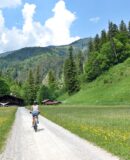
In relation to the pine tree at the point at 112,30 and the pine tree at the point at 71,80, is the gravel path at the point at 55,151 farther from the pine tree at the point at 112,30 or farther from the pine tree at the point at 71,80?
the pine tree at the point at 112,30

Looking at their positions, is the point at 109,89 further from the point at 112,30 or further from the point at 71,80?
the point at 112,30

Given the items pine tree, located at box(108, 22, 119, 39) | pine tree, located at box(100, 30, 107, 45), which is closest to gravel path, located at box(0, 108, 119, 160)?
pine tree, located at box(108, 22, 119, 39)

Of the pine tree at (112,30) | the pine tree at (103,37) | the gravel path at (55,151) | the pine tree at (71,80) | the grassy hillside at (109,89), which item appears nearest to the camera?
the gravel path at (55,151)

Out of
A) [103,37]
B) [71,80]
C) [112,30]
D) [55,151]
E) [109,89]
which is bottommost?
[55,151]

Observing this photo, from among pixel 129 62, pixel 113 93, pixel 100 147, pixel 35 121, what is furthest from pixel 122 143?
pixel 129 62

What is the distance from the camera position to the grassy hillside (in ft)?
452

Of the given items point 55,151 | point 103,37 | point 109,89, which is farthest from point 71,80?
point 55,151

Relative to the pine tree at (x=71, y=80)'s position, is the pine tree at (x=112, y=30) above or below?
above

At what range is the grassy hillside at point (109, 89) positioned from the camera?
452 ft

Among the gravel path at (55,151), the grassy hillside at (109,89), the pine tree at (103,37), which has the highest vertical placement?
the pine tree at (103,37)

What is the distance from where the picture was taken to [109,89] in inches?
5930

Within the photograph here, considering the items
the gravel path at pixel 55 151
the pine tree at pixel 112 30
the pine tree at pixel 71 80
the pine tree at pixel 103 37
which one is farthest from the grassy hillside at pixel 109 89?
the gravel path at pixel 55 151

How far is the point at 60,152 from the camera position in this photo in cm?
2034

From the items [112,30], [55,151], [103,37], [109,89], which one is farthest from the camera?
[112,30]
